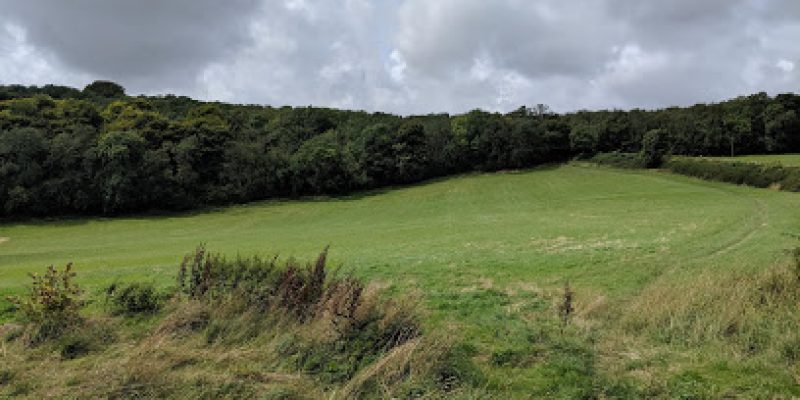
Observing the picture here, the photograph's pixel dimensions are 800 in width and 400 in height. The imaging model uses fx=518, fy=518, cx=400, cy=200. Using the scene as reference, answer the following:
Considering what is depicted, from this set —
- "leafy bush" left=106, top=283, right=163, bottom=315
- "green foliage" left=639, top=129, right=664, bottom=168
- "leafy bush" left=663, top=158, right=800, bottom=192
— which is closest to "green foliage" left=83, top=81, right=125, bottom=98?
"green foliage" left=639, top=129, right=664, bottom=168

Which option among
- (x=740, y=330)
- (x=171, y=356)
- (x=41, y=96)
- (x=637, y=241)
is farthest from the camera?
(x=41, y=96)

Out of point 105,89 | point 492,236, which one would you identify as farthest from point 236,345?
point 105,89

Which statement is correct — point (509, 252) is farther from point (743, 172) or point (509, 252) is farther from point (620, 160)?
point (620, 160)

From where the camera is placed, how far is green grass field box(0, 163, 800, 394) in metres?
12.2

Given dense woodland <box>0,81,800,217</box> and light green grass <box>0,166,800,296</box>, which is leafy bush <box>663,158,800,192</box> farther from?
dense woodland <box>0,81,800,217</box>

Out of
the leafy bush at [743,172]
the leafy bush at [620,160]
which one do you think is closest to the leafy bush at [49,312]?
the leafy bush at [743,172]

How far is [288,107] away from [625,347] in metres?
111

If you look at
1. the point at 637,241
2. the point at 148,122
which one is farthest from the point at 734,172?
the point at 148,122

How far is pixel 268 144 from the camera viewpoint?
91875 mm

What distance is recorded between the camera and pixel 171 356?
25.9 ft

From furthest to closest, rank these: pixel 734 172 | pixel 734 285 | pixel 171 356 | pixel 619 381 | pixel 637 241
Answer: pixel 734 172, pixel 637 241, pixel 734 285, pixel 171 356, pixel 619 381

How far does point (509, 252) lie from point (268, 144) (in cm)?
7551

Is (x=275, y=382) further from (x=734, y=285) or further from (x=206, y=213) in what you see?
(x=206, y=213)

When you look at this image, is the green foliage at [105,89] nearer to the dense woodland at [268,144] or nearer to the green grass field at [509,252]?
the dense woodland at [268,144]
